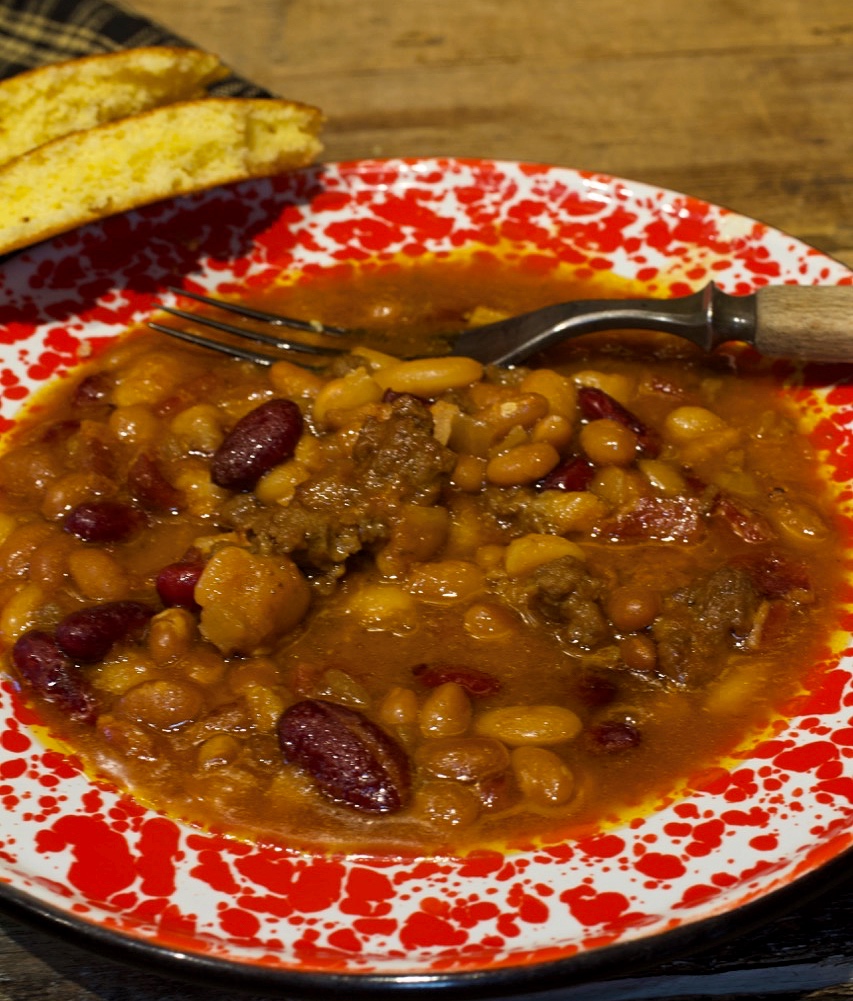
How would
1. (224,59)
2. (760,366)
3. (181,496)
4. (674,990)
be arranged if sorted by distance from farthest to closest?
(224,59) < (760,366) < (181,496) < (674,990)

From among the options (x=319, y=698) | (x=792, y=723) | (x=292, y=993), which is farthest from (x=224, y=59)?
(x=292, y=993)

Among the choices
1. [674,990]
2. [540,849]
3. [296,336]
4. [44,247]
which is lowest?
[674,990]

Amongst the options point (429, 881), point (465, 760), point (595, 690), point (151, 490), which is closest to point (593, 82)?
point (151, 490)

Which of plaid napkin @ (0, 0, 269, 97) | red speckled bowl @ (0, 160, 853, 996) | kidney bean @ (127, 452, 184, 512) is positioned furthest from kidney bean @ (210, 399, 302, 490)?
plaid napkin @ (0, 0, 269, 97)

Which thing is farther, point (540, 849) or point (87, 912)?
point (540, 849)

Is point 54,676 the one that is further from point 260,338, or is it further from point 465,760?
point 260,338

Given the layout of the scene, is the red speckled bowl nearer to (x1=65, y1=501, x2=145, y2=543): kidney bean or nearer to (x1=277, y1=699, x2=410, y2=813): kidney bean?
(x1=277, y1=699, x2=410, y2=813): kidney bean

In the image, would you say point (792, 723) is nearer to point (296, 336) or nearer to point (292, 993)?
point (292, 993)

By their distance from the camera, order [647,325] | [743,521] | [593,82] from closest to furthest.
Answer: [743,521] → [647,325] → [593,82]
